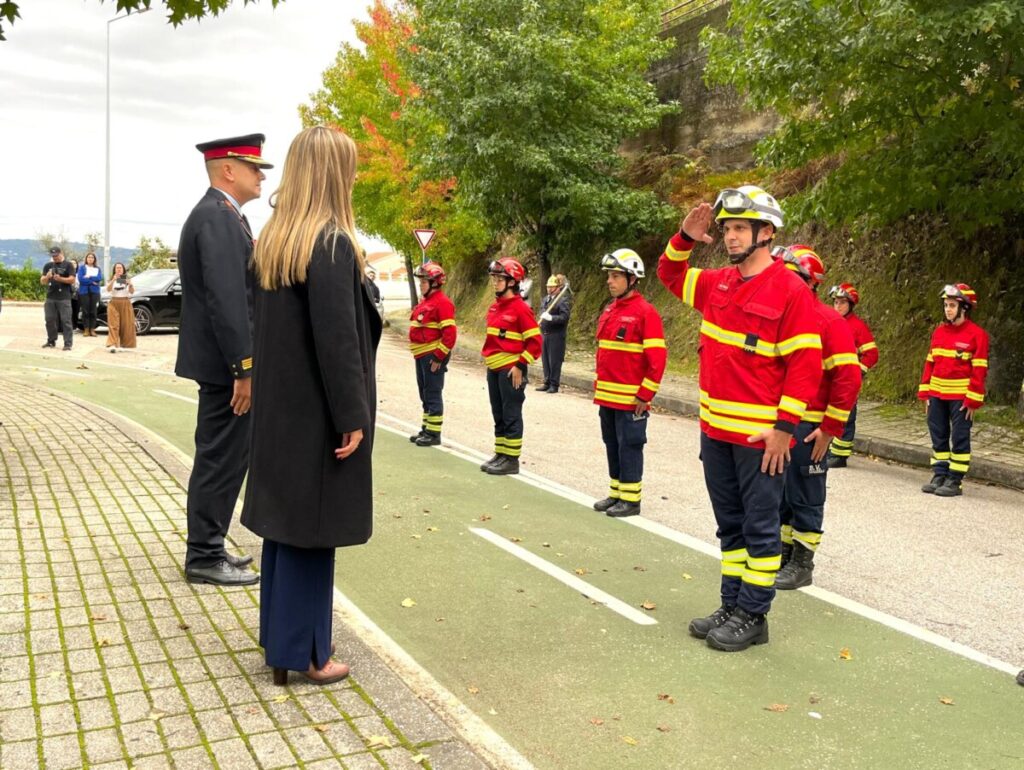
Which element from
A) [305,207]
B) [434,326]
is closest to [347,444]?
[305,207]

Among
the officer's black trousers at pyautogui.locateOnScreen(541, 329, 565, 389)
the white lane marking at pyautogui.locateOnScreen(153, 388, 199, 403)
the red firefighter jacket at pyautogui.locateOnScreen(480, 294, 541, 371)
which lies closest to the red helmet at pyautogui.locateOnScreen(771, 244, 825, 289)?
the red firefighter jacket at pyautogui.locateOnScreen(480, 294, 541, 371)

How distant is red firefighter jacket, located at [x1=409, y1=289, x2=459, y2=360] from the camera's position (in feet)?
32.6

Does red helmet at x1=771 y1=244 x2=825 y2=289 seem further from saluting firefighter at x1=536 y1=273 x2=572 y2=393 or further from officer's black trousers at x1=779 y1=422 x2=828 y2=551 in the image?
saluting firefighter at x1=536 y1=273 x2=572 y2=393

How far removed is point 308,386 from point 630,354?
419 centimetres

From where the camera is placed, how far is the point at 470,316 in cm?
3100

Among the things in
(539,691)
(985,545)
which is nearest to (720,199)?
(539,691)

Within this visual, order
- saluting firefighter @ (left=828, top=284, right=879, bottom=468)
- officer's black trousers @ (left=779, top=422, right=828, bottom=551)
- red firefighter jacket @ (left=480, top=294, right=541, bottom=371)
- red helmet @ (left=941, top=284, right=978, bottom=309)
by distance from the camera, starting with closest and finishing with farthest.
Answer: officer's black trousers @ (left=779, top=422, right=828, bottom=551) < red firefighter jacket @ (left=480, top=294, right=541, bottom=371) < red helmet @ (left=941, top=284, right=978, bottom=309) < saluting firefighter @ (left=828, top=284, right=879, bottom=468)

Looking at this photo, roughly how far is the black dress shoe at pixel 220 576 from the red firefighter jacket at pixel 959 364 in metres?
6.84

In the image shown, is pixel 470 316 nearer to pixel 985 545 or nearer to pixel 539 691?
pixel 985 545

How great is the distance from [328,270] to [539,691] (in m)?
2.00

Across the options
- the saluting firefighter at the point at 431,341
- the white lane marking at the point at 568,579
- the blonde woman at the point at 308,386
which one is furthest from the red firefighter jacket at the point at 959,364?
the blonde woman at the point at 308,386

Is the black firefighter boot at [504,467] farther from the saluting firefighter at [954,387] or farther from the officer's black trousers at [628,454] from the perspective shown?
the saluting firefighter at [954,387]

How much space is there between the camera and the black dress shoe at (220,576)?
5.19m

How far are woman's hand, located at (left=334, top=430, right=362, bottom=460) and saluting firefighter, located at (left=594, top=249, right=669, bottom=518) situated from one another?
397 centimetres
